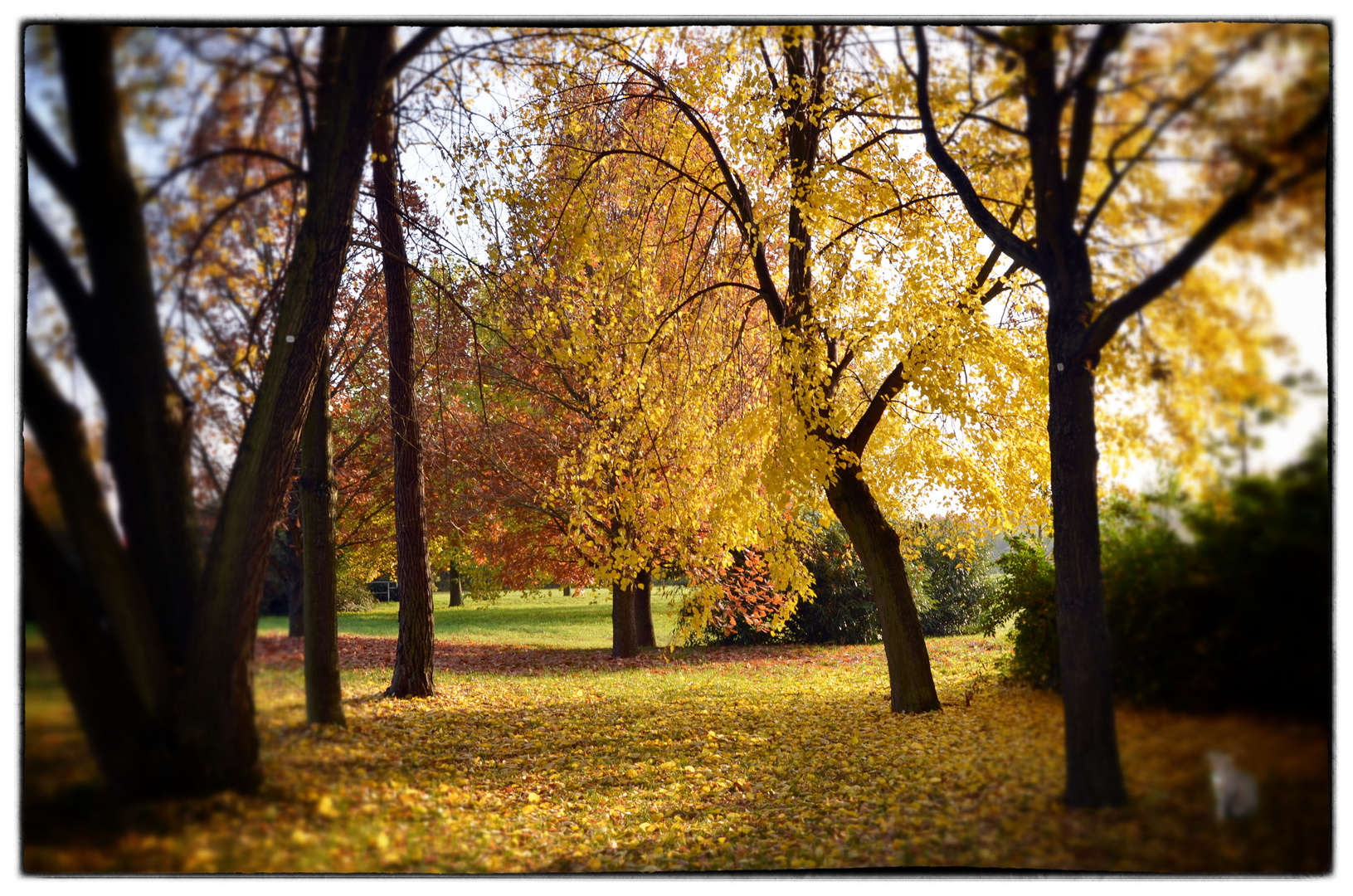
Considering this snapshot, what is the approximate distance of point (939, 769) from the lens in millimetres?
4441

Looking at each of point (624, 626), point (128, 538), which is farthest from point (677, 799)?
point (624, 626)

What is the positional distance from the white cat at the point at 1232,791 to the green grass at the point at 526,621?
27.9ft

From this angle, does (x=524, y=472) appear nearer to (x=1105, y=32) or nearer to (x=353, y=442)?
(x=353, y=442)

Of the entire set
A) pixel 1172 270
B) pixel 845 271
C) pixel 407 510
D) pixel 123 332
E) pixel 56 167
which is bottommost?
pixel 407 510

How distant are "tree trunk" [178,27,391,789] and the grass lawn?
6.1 inches

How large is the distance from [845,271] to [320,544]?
429 centimetres

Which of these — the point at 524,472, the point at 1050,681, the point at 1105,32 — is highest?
the point at 1105,32

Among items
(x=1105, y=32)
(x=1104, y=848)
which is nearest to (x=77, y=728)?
(x=1104, y=848)

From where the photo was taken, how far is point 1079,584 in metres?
3.74

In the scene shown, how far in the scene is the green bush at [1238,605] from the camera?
341 cm

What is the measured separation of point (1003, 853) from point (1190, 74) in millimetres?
3600

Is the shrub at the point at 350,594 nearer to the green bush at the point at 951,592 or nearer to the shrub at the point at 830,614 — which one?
the shrub at the point at 830,614

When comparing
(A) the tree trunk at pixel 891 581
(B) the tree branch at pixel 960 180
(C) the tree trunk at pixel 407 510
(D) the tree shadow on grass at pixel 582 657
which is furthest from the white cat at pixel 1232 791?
(D) the tree shadow on grass at pixel 582 657

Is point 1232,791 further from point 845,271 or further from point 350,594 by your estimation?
point 350,594
